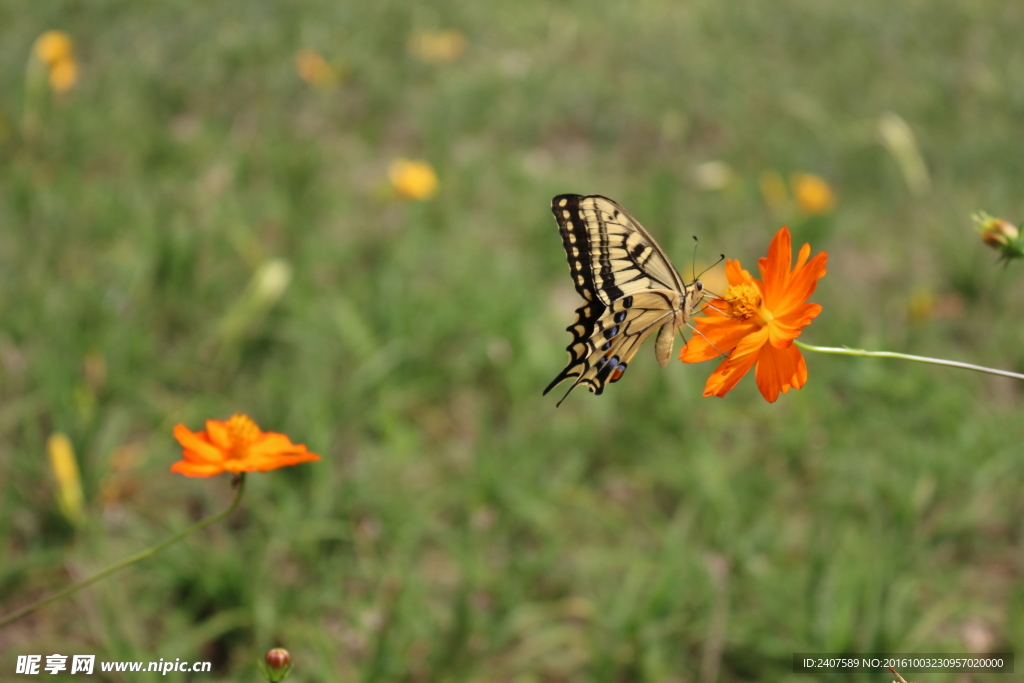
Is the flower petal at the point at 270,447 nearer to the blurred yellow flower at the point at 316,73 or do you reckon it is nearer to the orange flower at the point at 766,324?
the orange flower at the point at 766,324

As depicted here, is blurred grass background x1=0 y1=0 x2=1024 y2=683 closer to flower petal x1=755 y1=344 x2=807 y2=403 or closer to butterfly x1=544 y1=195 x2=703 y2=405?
butterfly x1=544 y1=195 x2=703 y2=405

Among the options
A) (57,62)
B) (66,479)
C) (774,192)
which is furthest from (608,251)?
(57,62)

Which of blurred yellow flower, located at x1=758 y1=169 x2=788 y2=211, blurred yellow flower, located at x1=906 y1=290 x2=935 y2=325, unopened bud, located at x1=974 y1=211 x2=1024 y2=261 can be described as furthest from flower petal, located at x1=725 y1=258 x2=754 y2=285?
blurred yellow flower, located at x1=758 y1=169 x2=788 y2=211

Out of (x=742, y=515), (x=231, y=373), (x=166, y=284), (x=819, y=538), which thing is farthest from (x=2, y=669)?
(x=819, y=538)

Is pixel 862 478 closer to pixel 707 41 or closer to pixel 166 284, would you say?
pixel 166 284

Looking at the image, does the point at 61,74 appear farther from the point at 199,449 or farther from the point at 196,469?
the point at 196,469

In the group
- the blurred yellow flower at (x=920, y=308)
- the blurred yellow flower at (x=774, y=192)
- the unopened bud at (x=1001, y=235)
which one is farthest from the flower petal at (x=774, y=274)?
the blurred yellow flower at (x=774, y=192)
